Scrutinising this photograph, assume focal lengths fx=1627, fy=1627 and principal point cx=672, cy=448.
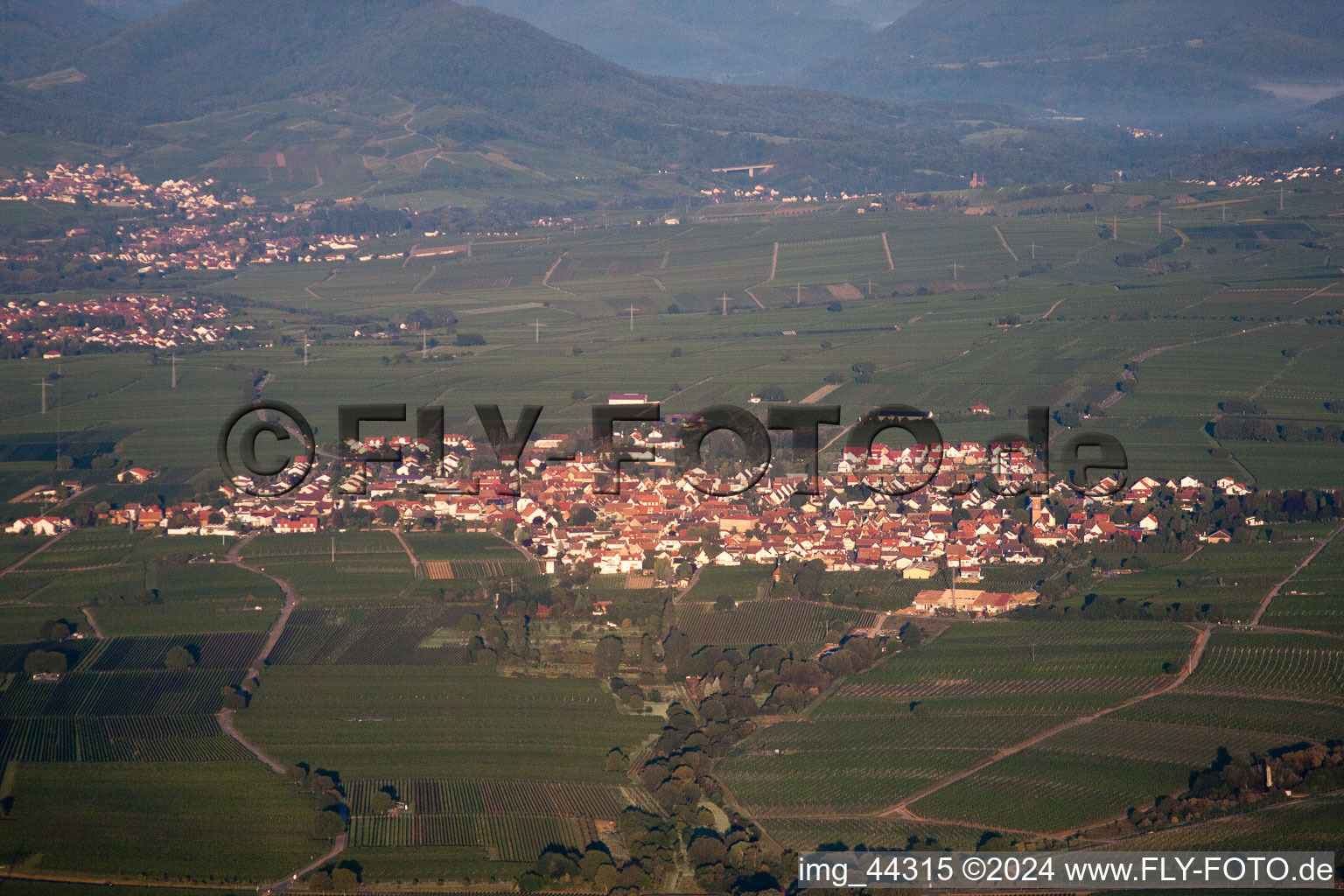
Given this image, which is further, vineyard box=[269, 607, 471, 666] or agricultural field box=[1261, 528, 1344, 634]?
agricultural field box=[1261, 528, 1344, 634]

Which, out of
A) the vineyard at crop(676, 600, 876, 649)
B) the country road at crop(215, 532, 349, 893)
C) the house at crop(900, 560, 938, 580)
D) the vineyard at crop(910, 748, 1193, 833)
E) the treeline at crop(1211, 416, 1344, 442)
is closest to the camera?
the country road at crop(215, 532, 349, 893)

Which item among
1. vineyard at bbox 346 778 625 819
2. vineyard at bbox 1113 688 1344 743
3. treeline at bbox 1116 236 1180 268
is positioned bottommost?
vineyard at bbox 346 778 625 819

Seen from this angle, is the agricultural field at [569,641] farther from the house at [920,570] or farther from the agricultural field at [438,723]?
the house at [920,570]

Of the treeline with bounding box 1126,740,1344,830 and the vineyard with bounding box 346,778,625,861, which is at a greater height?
the treeline with bounding box 1126,740,1344,830

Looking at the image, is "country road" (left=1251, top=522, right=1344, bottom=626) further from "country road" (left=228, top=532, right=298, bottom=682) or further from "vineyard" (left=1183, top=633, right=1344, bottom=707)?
"country road" (left=228, top=532, right=298, bottom=682)

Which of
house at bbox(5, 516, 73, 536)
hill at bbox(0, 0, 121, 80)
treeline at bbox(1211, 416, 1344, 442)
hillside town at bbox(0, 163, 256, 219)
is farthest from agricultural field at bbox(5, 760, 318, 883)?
hill at bbox(0, 0, 121, 80)

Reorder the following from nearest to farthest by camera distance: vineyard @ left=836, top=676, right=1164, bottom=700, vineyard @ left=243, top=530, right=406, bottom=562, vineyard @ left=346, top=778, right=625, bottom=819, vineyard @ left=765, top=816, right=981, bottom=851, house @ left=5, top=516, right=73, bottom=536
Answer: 1. vineyard @ left=765, top=816, right=981, bottom=851
2. vineyard @ left=346, top=778, right=625, bottom=819
3. vineyard @ left=836, top=676, right=1164, bottom=700
4. vineyard @ left=243, top=530, right=406, bottom=562
5. house @ left=5, top=516, right=73, bottom=536

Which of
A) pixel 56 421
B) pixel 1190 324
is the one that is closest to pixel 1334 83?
pixel 1190 324

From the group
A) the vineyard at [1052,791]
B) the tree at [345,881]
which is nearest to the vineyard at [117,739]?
the tree at [345,881]
